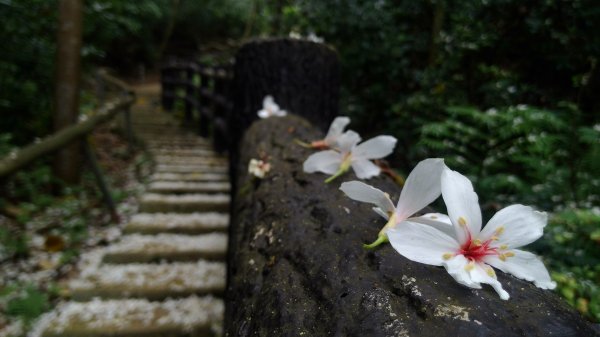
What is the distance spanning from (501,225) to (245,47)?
222 cm

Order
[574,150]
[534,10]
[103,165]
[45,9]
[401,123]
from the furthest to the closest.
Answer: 1. [103,165]
2. [45,9]
3. [401,123]
4. [534,10]
5. [574,150]

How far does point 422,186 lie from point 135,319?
2096mm

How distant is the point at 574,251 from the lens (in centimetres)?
152

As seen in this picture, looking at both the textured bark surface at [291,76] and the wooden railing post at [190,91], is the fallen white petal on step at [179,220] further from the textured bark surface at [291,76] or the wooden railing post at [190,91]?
the wooden railing post at [190,91]

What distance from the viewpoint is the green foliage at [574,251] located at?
3.99 ft

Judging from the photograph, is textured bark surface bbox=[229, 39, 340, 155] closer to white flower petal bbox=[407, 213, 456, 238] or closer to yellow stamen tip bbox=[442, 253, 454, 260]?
white flower petal bbox=[407, 213, 456, 238]

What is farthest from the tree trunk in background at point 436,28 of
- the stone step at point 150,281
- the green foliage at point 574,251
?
the stone step at point 150,281

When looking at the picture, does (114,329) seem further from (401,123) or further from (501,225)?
(401,123)

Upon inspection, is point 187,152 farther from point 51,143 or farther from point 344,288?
point 344,288

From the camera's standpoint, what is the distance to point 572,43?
2.39 metres

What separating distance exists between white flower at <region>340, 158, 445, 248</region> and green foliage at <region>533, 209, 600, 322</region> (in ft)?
2.74

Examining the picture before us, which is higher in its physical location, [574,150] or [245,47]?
[245,47]

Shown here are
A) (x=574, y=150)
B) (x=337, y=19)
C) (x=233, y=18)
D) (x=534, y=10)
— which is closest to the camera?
(x=574, y=150)

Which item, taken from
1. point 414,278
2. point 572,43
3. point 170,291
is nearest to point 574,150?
Result: point 572,43
